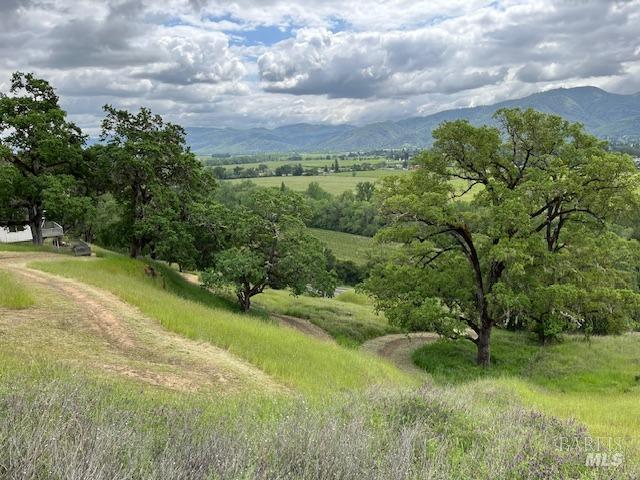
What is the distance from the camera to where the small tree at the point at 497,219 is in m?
22.6

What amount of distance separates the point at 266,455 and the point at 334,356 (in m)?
11.1

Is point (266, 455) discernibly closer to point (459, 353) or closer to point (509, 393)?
point (509, 393)

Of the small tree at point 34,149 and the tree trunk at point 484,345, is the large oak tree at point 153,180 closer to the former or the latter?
the small tree at point 34,149

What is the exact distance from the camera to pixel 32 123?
1182 inches

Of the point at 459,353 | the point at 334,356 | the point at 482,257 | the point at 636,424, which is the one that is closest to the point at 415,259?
the point at 482,257

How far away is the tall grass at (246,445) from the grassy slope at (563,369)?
759cm

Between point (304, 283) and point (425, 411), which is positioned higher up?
point (425, 411)

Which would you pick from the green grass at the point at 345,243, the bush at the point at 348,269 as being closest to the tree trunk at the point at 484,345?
the bush at the point at 348,269

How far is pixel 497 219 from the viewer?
22516 mm

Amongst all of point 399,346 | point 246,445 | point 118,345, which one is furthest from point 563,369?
point 246,445

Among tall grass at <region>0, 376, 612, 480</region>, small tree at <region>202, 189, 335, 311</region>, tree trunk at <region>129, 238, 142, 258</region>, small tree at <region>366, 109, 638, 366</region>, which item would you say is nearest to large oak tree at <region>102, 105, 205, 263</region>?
tree trunk at <region>129, 238, 142, 258</region>

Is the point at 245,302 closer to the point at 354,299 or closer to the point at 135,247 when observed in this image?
the point at 135,247

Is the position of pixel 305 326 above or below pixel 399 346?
above

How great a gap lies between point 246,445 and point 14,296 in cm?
1218
